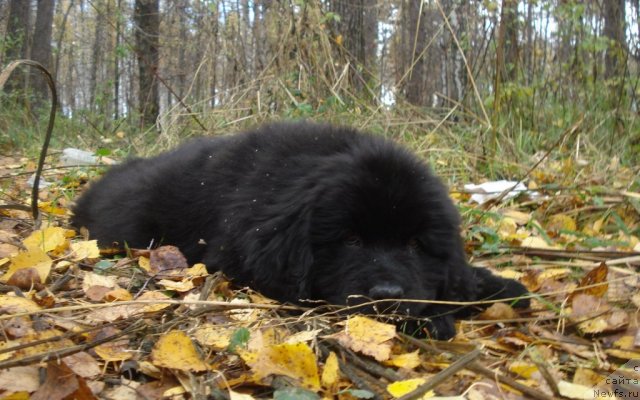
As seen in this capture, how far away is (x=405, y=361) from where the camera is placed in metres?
2.17

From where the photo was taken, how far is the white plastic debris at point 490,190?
15.6ft

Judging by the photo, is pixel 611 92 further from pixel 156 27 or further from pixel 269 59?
pixel 156 27

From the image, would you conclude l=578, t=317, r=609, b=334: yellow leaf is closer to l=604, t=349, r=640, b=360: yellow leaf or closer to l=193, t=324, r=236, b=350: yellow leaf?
l=604, t=349, r=640, b=360: yellow leaf

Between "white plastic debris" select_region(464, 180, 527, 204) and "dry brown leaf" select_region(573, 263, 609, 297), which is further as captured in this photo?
"white plastic debris" select_region(464, 180, 527, 204)

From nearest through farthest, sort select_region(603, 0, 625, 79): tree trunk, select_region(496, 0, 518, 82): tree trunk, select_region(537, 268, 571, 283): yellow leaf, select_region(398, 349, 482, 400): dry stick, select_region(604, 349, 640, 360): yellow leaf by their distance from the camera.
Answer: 1. select_region(398, 349, 482, 400): dry stick
2. select_region(604, 349, 640, 360): yellow leaf
3. select_region(537, 268, 571, 283): yellow leaf
4. select_region(496, 0, 518, 82): tree trunk
5. select_region(603, 0, 625, 79): tree trunk

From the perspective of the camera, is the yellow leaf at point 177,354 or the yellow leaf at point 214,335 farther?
the yellow leaf at point 214,335

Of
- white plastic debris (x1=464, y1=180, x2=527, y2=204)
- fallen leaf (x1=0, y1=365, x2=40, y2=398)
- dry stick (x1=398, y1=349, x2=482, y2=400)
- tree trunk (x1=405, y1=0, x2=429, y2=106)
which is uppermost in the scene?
tree trunk (x1=405, y1=0, x2=429, y2=106)

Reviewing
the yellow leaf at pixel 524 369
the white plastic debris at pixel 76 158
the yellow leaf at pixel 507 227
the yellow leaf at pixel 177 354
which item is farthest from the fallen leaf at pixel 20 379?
the white plastic debris at pixel 76 158

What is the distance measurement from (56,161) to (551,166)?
15.2 feet

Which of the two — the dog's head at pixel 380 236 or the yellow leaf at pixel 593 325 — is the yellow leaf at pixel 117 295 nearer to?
the dog's head at pixel 380 236

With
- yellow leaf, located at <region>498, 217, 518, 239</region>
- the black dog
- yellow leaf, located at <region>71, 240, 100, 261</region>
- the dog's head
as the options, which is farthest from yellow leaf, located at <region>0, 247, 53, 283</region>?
yellow leaf, located at <region>498, 217, 518, 239</region>

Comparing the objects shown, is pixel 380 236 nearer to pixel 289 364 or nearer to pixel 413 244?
pixel 413 244

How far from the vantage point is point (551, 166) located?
17.9ft

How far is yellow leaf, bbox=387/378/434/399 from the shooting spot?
186 cm
